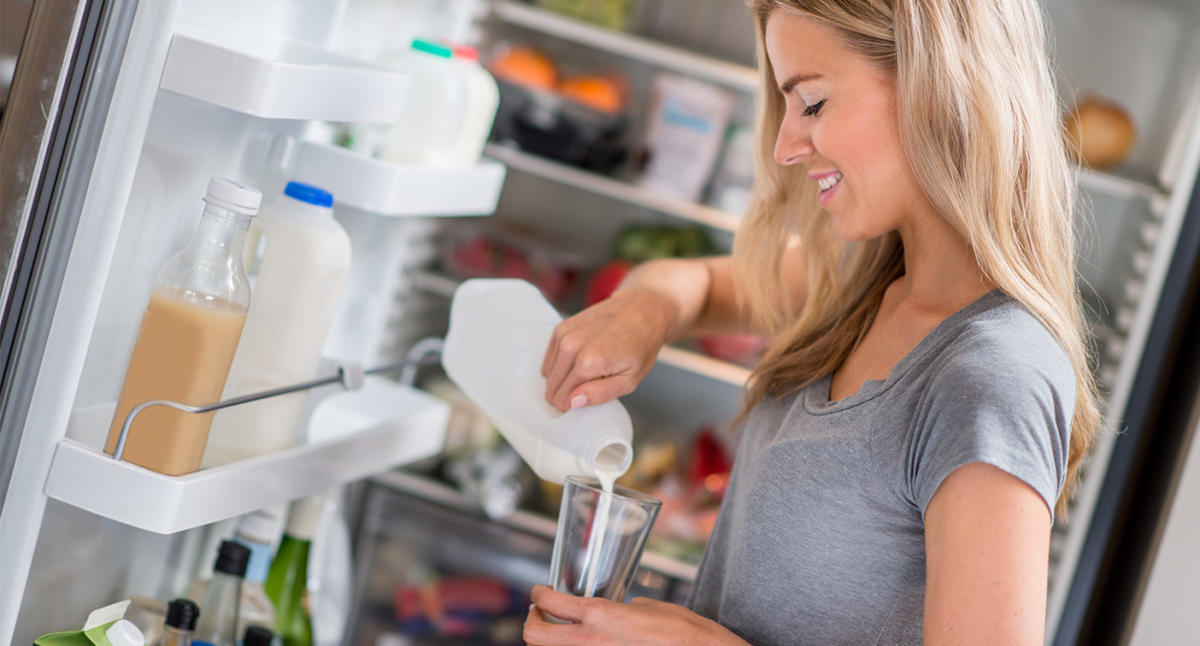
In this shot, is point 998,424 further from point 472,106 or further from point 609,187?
point 609,187

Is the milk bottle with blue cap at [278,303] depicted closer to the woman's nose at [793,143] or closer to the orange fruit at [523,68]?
the woman's nose at [793,143]

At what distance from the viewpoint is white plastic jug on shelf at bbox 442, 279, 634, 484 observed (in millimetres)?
1023

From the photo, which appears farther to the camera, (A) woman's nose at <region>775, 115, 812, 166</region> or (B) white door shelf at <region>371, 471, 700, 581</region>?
(B) white door shelf at <region>371, 471, 700, 581</region>

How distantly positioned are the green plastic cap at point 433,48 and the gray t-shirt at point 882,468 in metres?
0.52

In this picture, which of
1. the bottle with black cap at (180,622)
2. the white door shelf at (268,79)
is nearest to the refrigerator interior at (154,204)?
the white door shelf at (268,79)

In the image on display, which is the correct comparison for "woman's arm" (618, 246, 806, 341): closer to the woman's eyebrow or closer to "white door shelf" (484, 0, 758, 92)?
the woman's eyebrow

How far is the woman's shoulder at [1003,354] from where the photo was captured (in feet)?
2.65

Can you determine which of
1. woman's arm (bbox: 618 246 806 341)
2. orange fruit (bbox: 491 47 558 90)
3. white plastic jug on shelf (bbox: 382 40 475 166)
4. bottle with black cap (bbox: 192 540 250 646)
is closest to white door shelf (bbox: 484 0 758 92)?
orange fruit (bbox: 491 47 558 90)

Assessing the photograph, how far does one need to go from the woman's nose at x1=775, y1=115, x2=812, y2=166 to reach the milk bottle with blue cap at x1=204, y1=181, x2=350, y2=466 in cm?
40

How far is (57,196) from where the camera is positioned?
799 millimetres

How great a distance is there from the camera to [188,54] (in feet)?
2.72

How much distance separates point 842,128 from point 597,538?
400 millimetres

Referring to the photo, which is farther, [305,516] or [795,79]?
[305,516]

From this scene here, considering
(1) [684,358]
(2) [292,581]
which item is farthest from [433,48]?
(1) [684,358]
